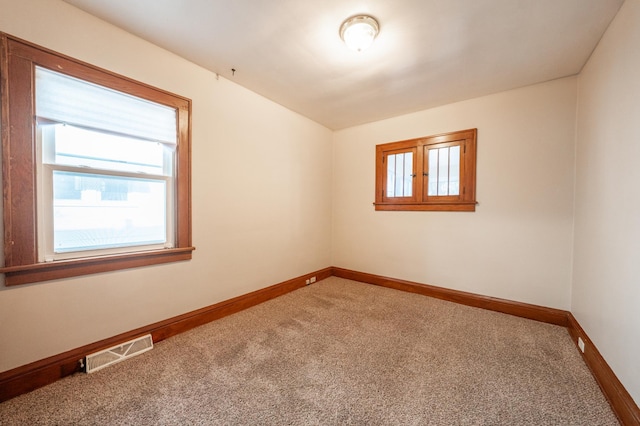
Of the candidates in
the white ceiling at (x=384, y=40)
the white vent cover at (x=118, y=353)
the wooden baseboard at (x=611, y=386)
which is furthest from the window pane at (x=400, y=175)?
the white vent cover at (x=118, y=353)

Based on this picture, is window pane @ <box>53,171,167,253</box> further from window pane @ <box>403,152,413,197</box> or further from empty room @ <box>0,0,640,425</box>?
window pane @ <box>403,152,413,197</box>

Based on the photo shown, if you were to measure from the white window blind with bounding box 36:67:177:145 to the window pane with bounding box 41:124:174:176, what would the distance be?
0.22 feet

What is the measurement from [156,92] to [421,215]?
3.23 meters

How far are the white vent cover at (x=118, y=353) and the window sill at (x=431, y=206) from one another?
3105 millimetres

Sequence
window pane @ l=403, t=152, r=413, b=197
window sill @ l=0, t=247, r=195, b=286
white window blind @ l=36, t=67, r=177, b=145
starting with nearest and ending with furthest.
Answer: window sill @ l=0, t=247, r=195, b=286, white window blind @ l=36, t=67, r=177, b=145, window pane @ l=403, t=152, r=413, b=197

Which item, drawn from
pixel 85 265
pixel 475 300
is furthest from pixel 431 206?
pixel 85 265

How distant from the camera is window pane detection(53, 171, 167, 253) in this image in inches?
64.9

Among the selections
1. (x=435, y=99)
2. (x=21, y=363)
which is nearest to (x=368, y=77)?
(x=435, y=99)

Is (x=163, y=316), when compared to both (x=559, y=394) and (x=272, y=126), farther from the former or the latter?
(x=559, y=394)

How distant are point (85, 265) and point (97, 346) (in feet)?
1.98

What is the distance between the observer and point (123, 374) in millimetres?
1620

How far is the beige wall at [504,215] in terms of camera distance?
2402 millimetres

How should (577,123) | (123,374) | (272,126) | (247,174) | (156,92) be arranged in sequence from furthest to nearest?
1. (272,126)
2. (247,174)
3. (577,123)
4. (156,92)
5. (123,374)

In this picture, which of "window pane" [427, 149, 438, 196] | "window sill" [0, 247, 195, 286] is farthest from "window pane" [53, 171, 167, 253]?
"window pane" [427, 149, 438, 196]
